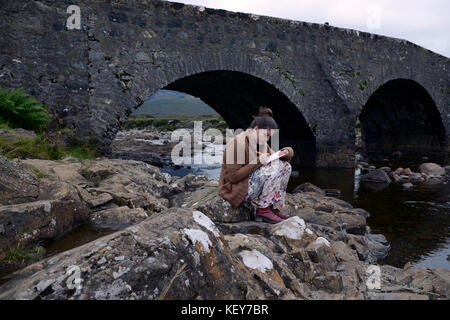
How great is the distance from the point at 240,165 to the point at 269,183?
41cm

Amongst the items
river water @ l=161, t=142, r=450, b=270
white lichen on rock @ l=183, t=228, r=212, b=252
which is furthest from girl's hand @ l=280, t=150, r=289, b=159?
river water @ l=161, t=142, r=450, b=270

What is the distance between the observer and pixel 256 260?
8.43 ft

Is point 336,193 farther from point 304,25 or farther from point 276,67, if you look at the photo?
point 304,25

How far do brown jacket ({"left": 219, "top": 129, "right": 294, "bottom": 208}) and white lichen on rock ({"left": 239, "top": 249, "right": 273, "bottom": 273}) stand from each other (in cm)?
117

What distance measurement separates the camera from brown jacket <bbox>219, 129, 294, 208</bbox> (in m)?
3.63

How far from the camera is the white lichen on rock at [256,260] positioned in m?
2.51

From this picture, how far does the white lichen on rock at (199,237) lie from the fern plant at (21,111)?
18.0 ft

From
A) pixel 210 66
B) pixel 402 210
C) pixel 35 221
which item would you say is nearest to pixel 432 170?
pixel 402 210

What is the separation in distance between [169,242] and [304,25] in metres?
10.8

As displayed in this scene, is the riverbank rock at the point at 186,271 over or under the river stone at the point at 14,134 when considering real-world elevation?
under

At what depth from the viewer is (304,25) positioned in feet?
36.0

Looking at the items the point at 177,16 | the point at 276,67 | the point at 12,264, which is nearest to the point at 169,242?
the point at 12,264

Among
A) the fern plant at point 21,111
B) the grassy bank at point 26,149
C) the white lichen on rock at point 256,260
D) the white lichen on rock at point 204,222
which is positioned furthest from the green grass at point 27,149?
the white lichen on rock at point 256,260

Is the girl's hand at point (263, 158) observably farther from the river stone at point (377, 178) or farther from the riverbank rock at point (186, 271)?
the river stone at point (377, 178)
